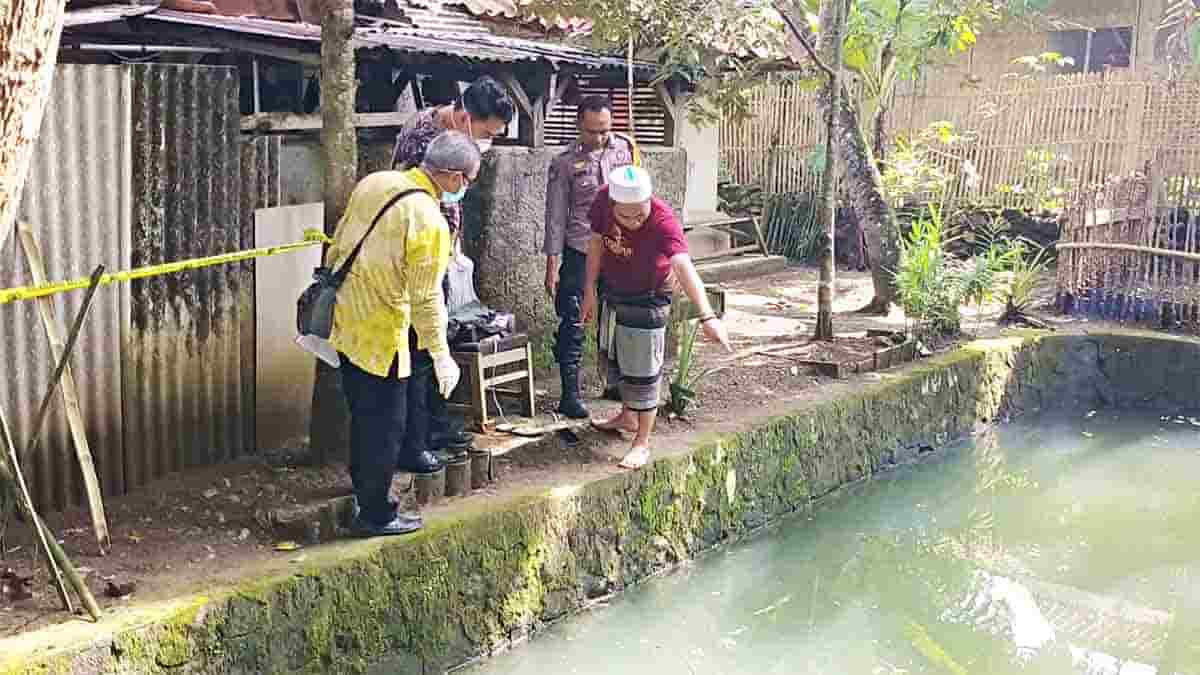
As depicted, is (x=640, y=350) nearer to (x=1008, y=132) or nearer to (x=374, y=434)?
(x=374, y=434)

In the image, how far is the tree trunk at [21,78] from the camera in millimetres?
2561

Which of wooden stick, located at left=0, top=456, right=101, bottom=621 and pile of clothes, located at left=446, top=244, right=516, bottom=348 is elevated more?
pile of clothes, located at left=446, top=244, right=516, bottom=348

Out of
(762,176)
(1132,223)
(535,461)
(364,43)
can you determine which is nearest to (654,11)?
(364,43)

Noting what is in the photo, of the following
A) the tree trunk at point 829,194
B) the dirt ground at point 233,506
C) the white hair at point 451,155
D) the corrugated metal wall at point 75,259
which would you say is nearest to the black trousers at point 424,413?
the dirt ground at point 233,506

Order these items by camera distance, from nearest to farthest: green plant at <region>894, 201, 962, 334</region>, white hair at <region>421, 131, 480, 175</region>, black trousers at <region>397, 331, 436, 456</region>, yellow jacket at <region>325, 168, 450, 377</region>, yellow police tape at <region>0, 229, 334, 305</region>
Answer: yellow police tape at <region>0, 229, 334, 305</region> < yellow jacket at <region>325, 168, 450, 377</region> < white hair at <region>421, 131, 480, 175</region> < black trousers at <region>397, 331, 436, 456</region> < green plant at <region>894, 201, 962, 334</region>

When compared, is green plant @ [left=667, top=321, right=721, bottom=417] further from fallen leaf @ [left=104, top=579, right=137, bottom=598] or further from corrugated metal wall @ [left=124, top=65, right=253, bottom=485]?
fallen leaf @ [left=104, top=579, right=137, bottom=598]

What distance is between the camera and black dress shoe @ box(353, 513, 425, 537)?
5301mm

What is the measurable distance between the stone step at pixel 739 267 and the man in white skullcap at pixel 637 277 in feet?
23.5

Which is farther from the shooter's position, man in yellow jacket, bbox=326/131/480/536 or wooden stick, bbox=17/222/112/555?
man in yellow jacket, bbox=326/131/480/536

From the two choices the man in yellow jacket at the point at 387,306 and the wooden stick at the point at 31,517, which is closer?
the wooden stick at the point at 31,517

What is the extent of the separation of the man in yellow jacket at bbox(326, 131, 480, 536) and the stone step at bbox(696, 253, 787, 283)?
8.93m

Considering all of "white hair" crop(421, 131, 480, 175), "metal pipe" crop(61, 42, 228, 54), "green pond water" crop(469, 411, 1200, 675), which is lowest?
"green pond water" crop(469, 411, 1200, 675)

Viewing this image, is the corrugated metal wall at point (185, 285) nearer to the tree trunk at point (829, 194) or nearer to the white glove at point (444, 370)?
the white glove at point (444, 370)

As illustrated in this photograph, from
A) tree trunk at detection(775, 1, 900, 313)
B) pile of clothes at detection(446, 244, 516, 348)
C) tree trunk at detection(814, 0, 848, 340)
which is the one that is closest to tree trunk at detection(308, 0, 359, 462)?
pile of clothes at detection(446, 244, 516, 348)
